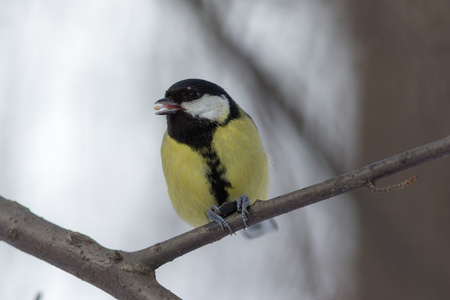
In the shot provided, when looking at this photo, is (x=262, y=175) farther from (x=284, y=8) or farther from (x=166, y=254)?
(x=284, y=8)

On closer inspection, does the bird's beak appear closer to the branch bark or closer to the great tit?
the great tit

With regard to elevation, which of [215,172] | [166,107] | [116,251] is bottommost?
[116,251]

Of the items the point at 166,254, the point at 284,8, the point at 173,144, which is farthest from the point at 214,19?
the point at 166,254

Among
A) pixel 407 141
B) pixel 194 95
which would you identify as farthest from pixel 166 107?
pixel 407 141

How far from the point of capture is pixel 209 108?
114 inches

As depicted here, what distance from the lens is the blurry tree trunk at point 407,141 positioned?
3143 millimetres

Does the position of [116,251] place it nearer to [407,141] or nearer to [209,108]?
[209,108]

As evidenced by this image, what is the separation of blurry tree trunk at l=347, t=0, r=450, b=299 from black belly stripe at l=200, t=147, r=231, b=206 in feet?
3.31

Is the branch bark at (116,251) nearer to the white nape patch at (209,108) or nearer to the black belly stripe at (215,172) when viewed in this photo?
the black belly stripe at (215,172)

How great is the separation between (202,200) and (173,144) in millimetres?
331

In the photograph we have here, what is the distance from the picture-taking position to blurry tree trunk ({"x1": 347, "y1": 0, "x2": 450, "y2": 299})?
314cm

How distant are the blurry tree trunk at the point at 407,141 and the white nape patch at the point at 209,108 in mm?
1024

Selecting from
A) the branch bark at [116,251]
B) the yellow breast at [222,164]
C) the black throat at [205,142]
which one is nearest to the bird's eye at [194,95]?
the black throat at [205,142]

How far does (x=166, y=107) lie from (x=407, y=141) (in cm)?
155
